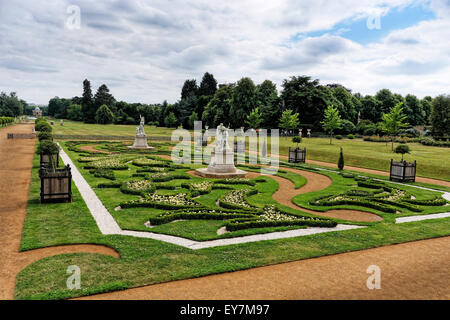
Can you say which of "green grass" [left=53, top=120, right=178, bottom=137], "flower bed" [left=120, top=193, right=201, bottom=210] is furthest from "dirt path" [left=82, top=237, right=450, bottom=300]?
"green grass" [left=53, top=120, right=178, bottom=137]

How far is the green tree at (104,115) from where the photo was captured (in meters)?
116

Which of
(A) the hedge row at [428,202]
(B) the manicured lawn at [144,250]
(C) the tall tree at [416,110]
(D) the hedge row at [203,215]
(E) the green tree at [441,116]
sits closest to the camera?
(B) the manicured lawn at [144,250]

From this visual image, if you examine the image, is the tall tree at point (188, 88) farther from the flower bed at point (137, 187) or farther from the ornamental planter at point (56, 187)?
the ornamental planter at point (56, 187)

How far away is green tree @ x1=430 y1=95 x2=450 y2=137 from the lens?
6234 centimetres

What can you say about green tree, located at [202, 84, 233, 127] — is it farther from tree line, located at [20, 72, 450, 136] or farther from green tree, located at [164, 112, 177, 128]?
green tree, located at [164, 112, 177, 128]

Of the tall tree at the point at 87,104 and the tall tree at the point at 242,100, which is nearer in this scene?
the tall tree at the point at 242,100

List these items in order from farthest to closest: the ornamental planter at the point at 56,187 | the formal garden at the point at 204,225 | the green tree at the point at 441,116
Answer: the green tree at the point at 441,116, the ornamental planter at the point at 56,187, the formal garden at the point at 204,225

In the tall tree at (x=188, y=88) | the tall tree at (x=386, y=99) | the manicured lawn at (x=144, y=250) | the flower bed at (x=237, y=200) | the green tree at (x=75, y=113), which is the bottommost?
the manicured lawn at (x=144, y=250)

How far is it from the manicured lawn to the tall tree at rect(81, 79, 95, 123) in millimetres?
117098

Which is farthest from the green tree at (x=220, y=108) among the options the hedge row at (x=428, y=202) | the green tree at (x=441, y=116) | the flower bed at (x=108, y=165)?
the hedge row at (x=428, y=202)

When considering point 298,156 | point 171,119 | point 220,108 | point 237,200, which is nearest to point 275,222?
point 237,200

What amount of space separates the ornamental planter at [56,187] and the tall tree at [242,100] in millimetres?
63798

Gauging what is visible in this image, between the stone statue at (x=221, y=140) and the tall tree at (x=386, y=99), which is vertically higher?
the tall tree at (x=386, y=99)

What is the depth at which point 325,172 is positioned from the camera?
88.8 ft
